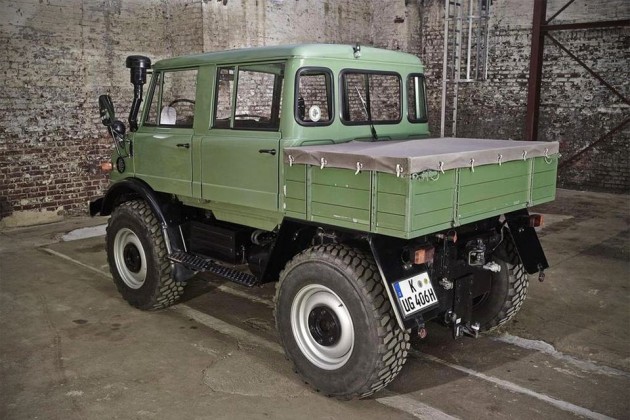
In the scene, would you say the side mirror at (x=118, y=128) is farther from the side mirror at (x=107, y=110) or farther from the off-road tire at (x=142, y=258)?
the off-road tire at (x=142, y=258)

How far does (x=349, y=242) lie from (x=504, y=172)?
1066 millimetres

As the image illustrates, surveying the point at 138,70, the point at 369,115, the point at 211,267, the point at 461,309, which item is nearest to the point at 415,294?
the point at 461,309

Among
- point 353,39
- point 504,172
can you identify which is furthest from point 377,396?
point 353,39

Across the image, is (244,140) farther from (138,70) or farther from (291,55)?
(138,70)

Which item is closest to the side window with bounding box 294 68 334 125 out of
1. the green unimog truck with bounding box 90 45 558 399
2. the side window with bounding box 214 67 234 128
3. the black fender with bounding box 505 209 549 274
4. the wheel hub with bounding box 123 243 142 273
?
the green unimog truck with bounding box 90 45 558 399

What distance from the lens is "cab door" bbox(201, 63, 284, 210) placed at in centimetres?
396

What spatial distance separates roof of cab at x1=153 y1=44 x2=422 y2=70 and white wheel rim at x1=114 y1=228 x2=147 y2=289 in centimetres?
151

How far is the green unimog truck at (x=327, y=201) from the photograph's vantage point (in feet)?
11.2

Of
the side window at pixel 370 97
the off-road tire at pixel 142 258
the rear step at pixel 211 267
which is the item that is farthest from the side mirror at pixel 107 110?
the side window at pixel 370 97

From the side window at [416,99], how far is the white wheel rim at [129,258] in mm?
2505

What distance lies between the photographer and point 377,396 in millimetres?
3699

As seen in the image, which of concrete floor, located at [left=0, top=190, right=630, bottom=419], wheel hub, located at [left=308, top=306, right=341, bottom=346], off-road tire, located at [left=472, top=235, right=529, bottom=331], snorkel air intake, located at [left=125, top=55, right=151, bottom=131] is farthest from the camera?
snorkel air intake, located at [left=125, top=55, right=151, bottom=131]

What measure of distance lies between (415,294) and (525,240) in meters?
1.32

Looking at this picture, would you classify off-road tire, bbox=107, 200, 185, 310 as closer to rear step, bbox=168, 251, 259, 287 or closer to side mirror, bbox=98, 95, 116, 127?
rear step, bbox=168, 251, 259, 287
